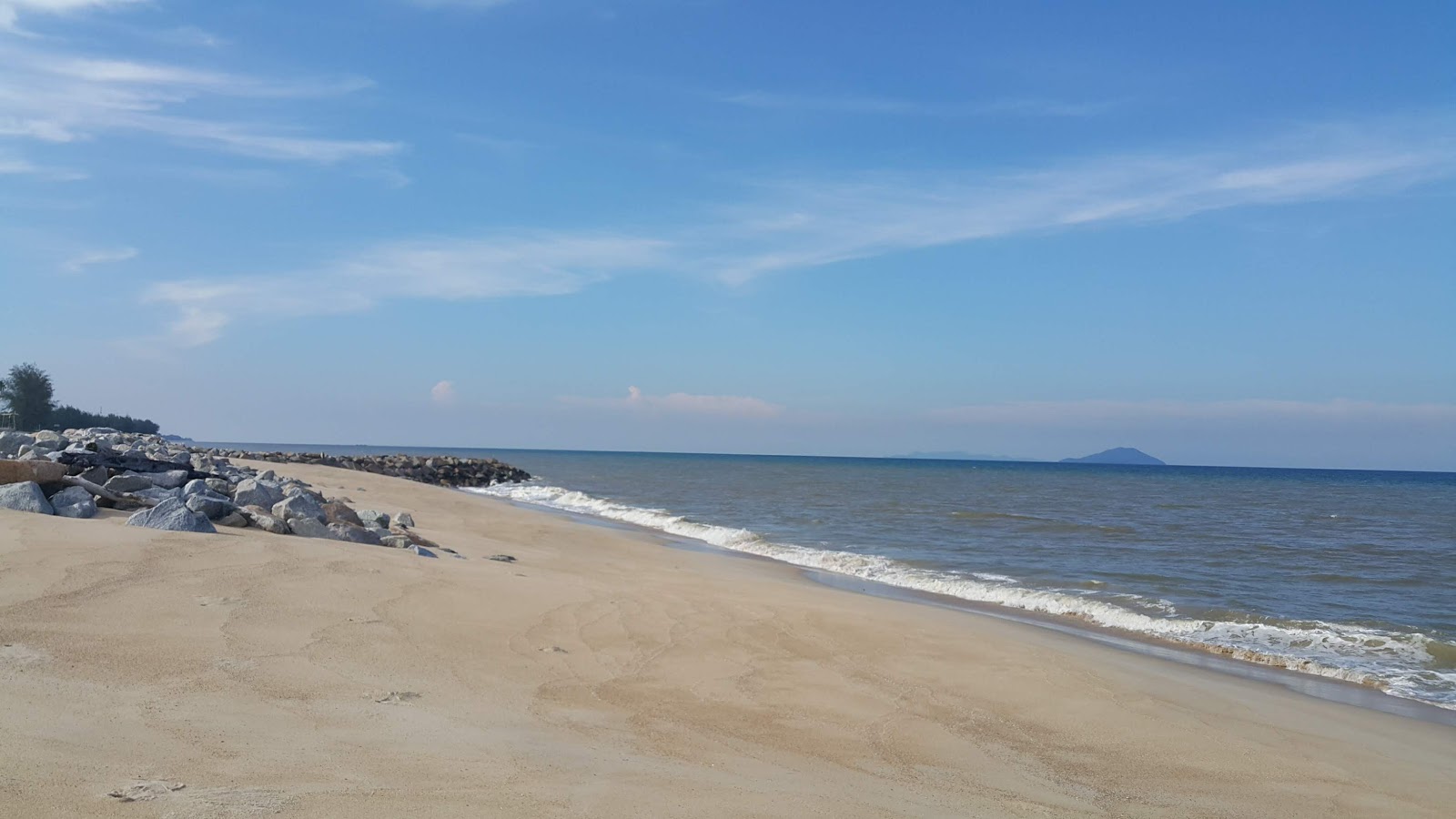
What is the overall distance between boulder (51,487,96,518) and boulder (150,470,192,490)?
210 centimetres

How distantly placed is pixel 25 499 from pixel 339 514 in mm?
4045

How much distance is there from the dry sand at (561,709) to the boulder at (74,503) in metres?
0.91

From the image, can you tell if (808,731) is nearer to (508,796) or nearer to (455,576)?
(508,796)

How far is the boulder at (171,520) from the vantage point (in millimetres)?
8672


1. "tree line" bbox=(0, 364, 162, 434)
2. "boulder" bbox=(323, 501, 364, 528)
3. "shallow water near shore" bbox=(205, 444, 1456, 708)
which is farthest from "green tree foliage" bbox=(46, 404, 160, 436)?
"boulder" bbox=(323, 501, 364, 528)

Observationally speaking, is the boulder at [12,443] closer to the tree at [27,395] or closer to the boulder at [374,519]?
the boulder at [374,519]

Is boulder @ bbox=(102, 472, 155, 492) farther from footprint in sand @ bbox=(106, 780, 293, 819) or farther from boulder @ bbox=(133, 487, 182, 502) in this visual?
footprint in sand @ bbox=(106, 780, 293, 819)

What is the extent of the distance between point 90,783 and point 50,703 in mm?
1047

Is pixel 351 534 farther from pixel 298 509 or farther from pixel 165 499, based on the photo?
pixel 165 499

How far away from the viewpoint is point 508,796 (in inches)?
145

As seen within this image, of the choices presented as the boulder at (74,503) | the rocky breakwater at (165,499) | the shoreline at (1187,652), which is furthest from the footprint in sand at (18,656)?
the shoreline at (1187,652)

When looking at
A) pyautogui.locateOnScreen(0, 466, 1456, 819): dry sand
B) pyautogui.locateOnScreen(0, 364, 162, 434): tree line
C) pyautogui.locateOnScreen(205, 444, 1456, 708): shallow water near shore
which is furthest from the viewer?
pyautogui.locateOnScreen(0, 364, 162, 434): tree line

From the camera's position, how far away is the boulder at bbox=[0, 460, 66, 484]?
901cm

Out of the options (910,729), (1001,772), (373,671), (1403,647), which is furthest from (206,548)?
(1403,647)
